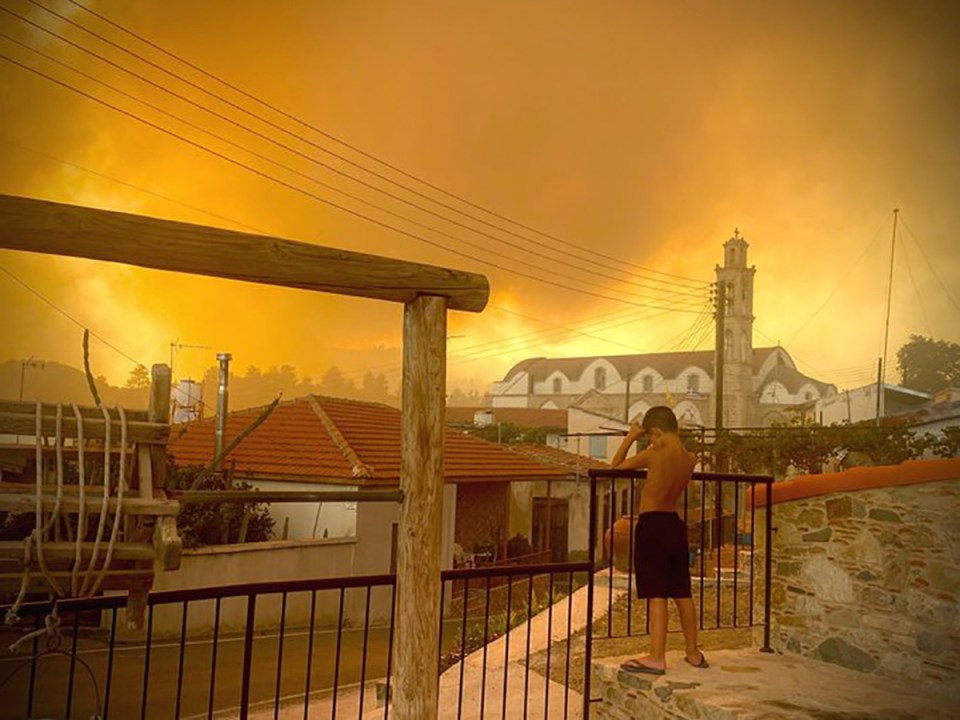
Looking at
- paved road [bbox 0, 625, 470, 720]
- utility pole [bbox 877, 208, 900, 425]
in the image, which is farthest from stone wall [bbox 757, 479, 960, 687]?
utility pole [bbox 877, 208, 900, 425]

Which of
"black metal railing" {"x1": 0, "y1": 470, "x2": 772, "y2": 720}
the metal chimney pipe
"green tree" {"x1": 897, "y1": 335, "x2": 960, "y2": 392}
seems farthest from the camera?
"green tree" {"x1": 897, "y1": 335, "x2": 960, "y2": 392}

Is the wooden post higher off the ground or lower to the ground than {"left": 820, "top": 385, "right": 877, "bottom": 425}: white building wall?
lower

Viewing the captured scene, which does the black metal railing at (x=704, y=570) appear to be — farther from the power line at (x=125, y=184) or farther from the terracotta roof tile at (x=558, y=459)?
the power line at (x=125, y=184)

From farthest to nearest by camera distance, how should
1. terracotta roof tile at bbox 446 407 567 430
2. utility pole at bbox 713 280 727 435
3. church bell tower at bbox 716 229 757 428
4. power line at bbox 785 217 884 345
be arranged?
terracotta roof tile at bbox 446 407 567 430
church bell tower at bbox 716 229 757 428
power line at bbox 785 217 884 345
utility pole at bbox 713 280 727 435

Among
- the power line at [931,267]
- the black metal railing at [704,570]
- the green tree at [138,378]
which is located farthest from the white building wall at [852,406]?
the green tree at [138,378]

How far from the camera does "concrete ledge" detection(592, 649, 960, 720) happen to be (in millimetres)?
2902

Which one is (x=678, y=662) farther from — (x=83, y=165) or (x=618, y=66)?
(x=618, y=66)

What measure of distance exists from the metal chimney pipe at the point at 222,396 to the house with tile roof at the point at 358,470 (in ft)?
1.25

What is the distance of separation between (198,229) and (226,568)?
25.2 ft

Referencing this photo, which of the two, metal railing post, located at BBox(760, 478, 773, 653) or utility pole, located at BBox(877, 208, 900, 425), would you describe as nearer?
metal railing post, located at BBox(760, 478, 773, 653)

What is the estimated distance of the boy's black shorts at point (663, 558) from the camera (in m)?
3.29

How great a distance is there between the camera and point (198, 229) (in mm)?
1895

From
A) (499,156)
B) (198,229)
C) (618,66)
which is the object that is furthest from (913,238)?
(198,229)

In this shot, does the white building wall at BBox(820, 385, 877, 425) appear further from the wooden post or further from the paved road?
the wooden post
